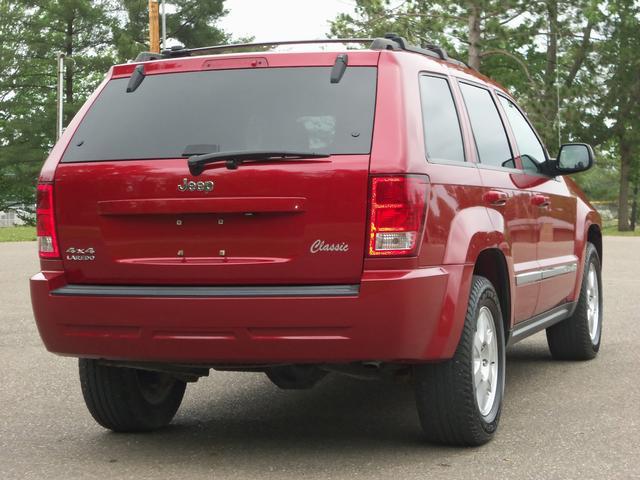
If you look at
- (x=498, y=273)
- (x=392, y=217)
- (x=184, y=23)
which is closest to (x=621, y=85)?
(x=184, y=23)

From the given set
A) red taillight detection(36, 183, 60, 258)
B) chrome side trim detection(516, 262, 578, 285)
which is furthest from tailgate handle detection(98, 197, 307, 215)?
chrome side trim detection(516, 262, 578, 285)

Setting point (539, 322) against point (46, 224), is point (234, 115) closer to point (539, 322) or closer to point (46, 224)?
point (46, 224)

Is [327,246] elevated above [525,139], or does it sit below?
below

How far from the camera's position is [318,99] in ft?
16.6

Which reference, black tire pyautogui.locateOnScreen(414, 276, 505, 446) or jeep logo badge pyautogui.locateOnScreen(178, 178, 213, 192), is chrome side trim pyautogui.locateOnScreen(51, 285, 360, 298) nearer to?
jeep logo badge pyautogui.locateOnScreen(178, 178, 213, 192)

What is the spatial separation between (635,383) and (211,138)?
358 centimetres

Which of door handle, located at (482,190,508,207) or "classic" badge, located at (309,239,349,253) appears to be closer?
"classic" badge, located at (309,239,349,253)

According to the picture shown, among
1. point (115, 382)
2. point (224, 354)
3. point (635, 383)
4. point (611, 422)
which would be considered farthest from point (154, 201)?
point (635, 383)

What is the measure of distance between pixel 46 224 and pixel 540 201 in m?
2.93

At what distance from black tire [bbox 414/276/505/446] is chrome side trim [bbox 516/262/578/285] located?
36.8 inches

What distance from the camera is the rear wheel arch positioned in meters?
5.82

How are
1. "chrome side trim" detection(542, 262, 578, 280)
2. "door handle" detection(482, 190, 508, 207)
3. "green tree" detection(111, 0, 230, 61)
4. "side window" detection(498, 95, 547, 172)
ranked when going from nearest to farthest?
"door handle" detection(482, 190, 508, 207) → "chrome side trim" detection(542, 262, 578, 280) → "side window" detection(498, 95, 547, 172) → "green tree" detection(111, 0, 230, 61)

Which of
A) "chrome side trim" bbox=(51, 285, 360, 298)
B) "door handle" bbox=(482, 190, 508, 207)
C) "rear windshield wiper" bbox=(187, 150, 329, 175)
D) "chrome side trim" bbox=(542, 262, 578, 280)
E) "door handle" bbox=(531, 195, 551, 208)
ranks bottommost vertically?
"chrome side trim" bbox=(542, 262, 578, 280)

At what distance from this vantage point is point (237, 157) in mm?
4922
